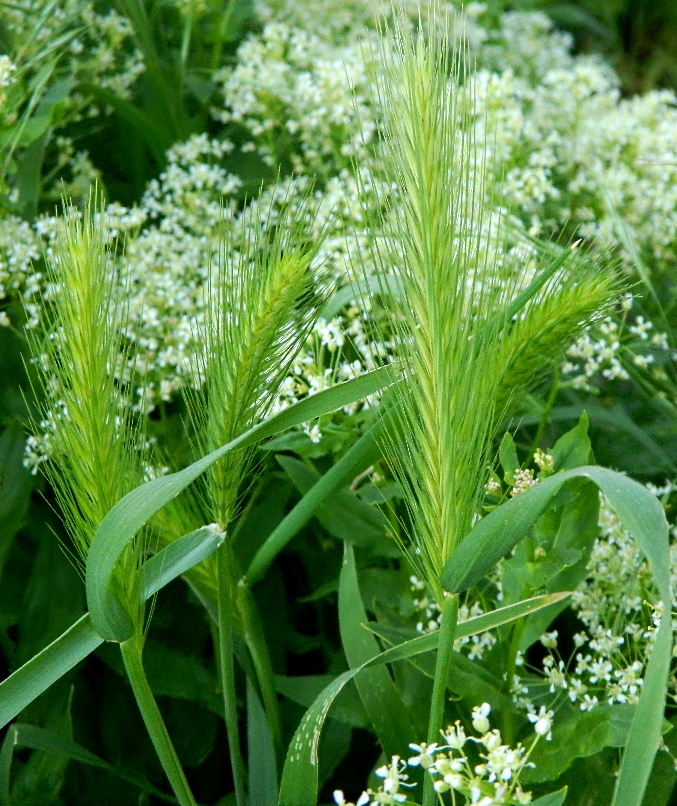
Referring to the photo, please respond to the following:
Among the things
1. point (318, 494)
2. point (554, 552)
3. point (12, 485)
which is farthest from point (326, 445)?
point (12, 485)

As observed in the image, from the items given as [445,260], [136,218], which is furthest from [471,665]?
[136,218]

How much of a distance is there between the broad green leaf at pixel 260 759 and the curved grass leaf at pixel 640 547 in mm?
292

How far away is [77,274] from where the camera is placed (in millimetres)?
601

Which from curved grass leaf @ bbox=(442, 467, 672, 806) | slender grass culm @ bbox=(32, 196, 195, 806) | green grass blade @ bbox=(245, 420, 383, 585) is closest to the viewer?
curved grass leaf @ bbox=(442, 467, 672, 806)

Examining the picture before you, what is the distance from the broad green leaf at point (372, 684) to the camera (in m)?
0.72

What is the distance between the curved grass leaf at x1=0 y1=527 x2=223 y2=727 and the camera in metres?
0.60

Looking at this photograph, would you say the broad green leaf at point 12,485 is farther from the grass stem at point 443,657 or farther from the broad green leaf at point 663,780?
the broad green leaf at point 663,780

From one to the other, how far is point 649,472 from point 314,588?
409 millimetres

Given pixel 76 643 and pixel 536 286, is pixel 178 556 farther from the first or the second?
pixel 536 286

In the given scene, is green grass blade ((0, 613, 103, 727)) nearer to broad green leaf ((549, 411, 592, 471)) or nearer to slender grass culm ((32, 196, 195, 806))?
slender grass culm ((32, 196, 195, 806))

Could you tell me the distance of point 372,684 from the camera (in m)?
0.74

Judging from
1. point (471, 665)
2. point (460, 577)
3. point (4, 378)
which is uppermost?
point (4, 378)

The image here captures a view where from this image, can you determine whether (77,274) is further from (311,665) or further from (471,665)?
(311,665)

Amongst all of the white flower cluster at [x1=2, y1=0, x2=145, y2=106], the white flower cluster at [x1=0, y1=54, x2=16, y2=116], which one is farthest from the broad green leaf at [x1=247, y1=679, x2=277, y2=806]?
the white flower cluster at [x1=2, y1=0, x2=145, y2=106]
